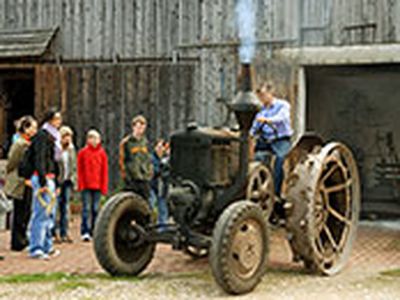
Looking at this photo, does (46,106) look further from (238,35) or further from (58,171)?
(58,171)

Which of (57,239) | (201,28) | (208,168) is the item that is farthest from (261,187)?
(201,28)

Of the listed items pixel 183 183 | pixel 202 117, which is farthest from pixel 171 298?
pixel 202 117

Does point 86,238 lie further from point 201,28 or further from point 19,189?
point 201,28

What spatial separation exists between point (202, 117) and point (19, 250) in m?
4.57

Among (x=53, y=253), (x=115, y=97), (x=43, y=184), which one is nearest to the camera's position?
(x=43, y=184)

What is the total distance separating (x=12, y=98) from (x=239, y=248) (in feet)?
35.1

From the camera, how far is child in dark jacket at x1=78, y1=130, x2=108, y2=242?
9695mm

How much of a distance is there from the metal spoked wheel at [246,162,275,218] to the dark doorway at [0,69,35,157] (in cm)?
826

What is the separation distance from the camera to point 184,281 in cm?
685

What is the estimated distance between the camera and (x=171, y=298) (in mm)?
6121

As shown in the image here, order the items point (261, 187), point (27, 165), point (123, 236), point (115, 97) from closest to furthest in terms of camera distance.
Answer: point (123, 236), point (261, 187), point (27, 165), point (115, 97)

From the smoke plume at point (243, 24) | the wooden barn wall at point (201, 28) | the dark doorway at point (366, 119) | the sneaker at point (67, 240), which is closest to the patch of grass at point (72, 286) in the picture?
the sneaker at point (67, 240)

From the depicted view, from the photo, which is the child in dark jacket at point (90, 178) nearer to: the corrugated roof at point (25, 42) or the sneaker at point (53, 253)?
the sneaker at point (53, 253)

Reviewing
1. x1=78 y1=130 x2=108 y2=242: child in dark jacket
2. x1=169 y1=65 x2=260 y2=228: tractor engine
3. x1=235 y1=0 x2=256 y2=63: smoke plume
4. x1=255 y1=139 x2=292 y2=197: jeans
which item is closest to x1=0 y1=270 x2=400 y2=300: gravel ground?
x1=169 y1=65 x2=260 y2=228: tractor engine
